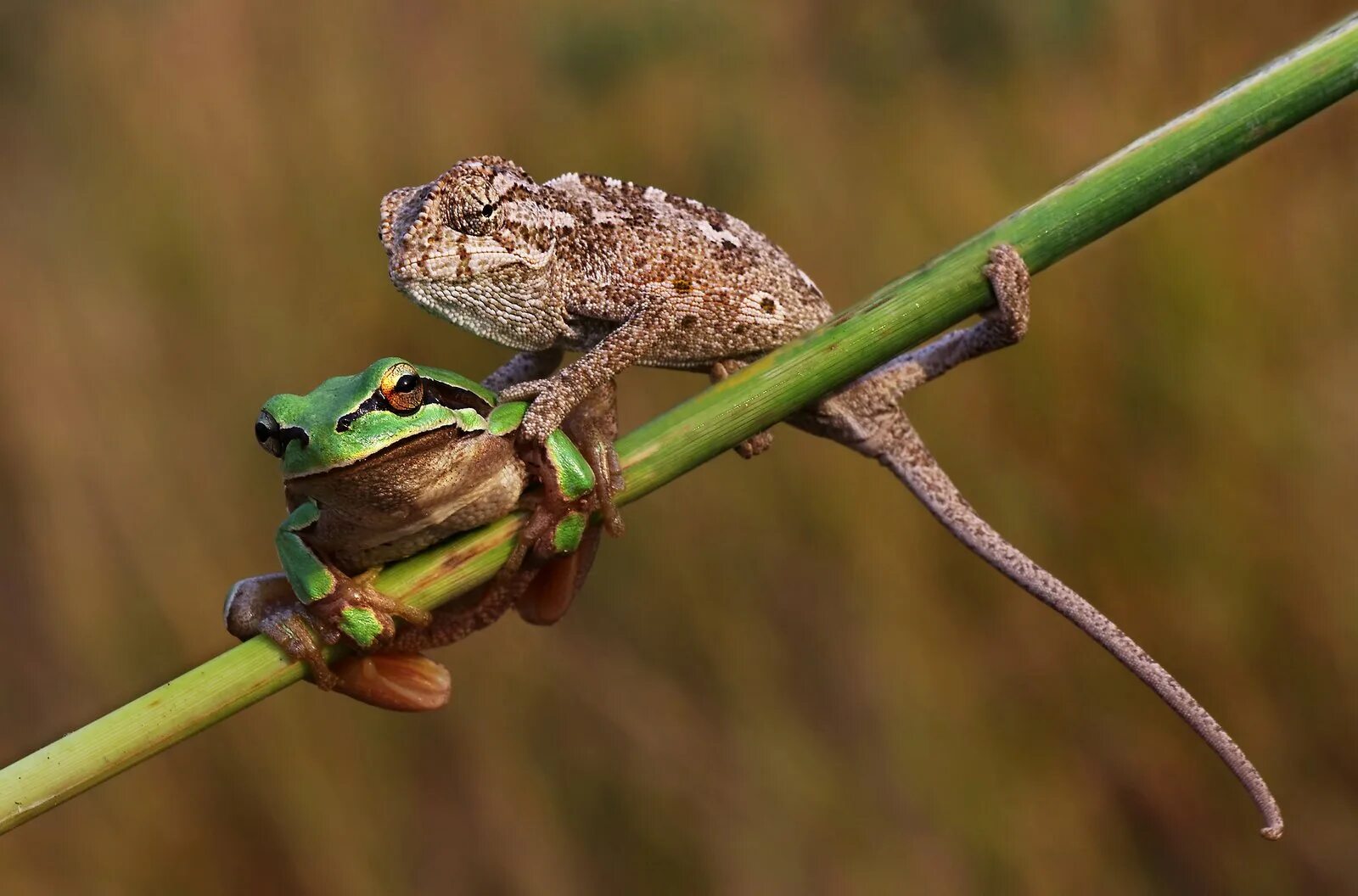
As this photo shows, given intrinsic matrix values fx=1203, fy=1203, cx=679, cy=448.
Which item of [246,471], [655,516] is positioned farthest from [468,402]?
[246,471]

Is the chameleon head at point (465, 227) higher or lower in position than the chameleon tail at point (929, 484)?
higher

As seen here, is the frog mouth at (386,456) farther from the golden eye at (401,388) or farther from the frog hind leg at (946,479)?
the frog hind leg at (946,479)

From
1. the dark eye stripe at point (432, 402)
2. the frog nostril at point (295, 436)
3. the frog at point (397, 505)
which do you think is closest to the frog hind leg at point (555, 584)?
the frog at point (397, 505)

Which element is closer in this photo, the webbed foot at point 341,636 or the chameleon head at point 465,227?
the webbed foot at point 341,636

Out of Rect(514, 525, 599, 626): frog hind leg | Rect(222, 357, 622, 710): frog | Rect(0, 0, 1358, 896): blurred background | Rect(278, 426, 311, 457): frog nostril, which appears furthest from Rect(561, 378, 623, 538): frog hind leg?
Rect(0, 0, 1358, 896): blurred background

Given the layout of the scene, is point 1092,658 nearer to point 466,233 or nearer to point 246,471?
point 466,233

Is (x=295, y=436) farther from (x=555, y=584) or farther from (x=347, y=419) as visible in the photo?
(x=555, y=584)

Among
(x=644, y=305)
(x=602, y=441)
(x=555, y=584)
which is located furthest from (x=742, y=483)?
(x=602, y=441)
